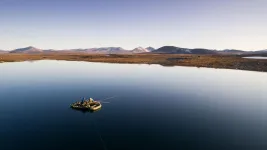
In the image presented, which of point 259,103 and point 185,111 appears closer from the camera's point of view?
point 185,111

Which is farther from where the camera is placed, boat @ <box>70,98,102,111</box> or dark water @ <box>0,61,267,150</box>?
boat @ <box>70,98,102,111</box>

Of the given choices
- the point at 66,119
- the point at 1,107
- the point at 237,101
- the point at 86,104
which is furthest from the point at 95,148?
the point at 237,101

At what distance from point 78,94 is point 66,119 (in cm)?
1636

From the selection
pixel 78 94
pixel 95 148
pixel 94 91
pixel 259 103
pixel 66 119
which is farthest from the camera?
pixel 94 91

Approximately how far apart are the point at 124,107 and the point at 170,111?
7.39 metres

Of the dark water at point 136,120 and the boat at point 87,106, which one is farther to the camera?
the boat at point 87,106

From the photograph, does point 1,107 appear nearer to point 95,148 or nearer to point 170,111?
point 95,148

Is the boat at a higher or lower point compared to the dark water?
higher

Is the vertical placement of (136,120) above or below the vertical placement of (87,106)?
below

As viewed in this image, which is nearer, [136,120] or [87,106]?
[136,120]

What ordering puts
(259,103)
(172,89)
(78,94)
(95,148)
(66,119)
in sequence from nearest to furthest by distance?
(95,148) < (66,119) < (259,103) < (78,94) < (172,89)

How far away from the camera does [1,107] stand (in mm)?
38344

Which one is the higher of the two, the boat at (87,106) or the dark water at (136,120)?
the boat at (87,106)

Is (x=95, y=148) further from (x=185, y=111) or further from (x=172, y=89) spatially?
(x=172, y=89)
